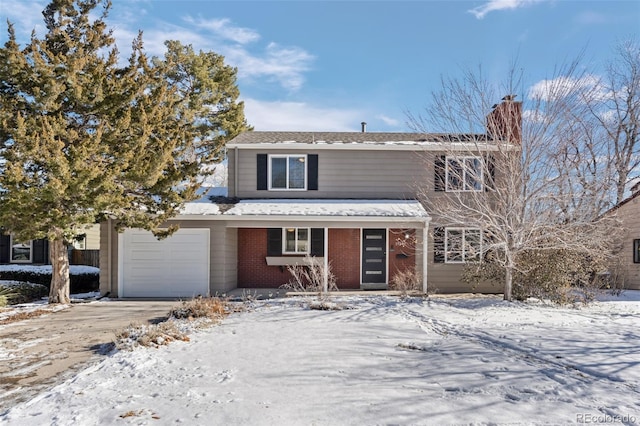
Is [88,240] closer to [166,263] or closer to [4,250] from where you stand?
[4,250]

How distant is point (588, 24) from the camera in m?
12.1

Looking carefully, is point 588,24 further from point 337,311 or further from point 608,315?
point 337,311

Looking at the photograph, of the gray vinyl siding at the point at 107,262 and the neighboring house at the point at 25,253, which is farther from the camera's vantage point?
the neighboring house at the point at 25,253

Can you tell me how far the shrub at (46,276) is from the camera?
53.1 feet

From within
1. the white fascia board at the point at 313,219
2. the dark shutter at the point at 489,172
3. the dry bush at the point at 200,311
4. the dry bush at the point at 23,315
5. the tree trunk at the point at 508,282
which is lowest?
the dry bush at the point at 23,315

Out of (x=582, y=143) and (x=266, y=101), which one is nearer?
(x=582, y=143)

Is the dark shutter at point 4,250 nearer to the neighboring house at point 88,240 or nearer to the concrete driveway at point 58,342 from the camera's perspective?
the neighboring house at point 88,240

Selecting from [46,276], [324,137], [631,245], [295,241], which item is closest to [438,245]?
[295,241]

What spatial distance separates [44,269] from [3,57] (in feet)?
28.0

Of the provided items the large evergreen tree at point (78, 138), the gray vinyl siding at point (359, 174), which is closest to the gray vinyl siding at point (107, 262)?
the large evergreen tree at point (78, 138)

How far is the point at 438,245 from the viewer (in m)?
14.8

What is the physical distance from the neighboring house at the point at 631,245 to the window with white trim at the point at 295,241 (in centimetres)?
1083

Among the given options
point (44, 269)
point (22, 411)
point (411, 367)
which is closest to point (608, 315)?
point (411, 367)

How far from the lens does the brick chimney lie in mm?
11039
